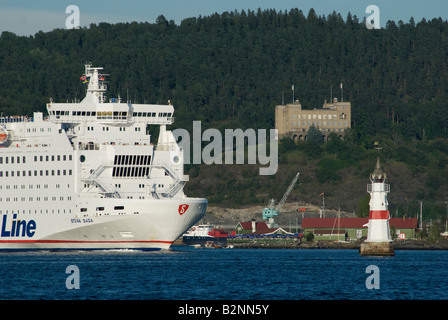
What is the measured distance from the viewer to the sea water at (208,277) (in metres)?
52.8

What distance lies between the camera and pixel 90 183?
80.5 m

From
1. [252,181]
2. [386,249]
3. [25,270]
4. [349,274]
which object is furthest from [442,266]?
[252,181]

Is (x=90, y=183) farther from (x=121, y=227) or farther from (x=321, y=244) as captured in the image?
(x=321, y=244)

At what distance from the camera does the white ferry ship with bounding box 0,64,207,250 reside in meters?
79.5

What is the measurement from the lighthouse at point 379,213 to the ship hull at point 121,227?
47.2 feet

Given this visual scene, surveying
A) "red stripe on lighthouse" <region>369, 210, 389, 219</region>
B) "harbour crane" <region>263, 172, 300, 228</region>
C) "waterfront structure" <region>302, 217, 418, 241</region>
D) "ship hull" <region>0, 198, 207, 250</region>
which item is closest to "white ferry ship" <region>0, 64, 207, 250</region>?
"ship hull" <region>0, 198, 207, 250</region>

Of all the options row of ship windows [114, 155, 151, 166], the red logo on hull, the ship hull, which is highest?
row of ship windows [114, 155, 151, 166]

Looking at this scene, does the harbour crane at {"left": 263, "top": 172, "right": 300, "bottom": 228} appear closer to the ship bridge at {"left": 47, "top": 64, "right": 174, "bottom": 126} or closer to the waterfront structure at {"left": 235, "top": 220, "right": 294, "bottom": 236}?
the waterfront structure at {"left": 235, "top": 220, "right": 294, "bottom": 236}

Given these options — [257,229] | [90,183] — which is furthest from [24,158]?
[257,229]

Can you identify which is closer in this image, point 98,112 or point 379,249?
point 379,249

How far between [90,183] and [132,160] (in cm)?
385

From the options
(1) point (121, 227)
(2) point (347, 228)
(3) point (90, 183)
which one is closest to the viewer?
(1) point (121, 227)

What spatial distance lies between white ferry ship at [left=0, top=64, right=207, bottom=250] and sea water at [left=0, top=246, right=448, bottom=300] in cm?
174
